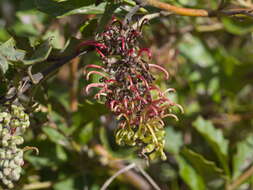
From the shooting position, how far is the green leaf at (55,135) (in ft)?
4.19

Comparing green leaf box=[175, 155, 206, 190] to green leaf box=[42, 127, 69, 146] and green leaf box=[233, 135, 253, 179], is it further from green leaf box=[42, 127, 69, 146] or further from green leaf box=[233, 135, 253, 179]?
green leaf box=[42, 127, 69, 146]

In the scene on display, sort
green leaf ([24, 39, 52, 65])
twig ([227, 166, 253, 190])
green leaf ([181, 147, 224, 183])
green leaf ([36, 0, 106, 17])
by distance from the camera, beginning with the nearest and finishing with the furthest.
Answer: green leaf ([24, 39, 52, 65]), green leaf ([36, 0, 106, 17]), green leaf ([181, 147, 224, 183]), twig ([227, 166, 253, 190])

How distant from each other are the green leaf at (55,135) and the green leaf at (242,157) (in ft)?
1.81

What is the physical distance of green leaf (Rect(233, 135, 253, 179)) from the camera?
1396 mm

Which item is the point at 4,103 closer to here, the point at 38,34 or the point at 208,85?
the point at 38,34

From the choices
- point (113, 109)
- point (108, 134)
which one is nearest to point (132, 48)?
point (113, 109)

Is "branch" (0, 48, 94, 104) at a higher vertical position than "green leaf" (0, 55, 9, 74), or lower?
→ lower

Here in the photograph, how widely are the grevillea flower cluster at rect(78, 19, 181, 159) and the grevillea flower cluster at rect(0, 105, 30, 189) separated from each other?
0.54 ft

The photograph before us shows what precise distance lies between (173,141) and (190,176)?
0.19 meters

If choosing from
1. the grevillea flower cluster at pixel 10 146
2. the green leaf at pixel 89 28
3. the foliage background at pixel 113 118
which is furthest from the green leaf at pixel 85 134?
the grevillea flower cluster at pixel 10 146

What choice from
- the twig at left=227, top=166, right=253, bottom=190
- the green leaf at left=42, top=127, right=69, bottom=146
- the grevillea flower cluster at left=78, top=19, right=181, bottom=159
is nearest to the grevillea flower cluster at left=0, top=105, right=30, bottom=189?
the grevillea flower cluster at left=78, top=19, right=181, bottom=159

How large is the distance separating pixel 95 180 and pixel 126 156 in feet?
0.42

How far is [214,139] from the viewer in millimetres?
1374

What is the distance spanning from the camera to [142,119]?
861 mm
